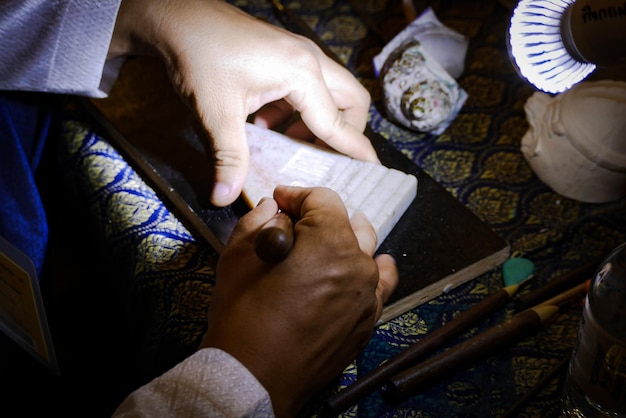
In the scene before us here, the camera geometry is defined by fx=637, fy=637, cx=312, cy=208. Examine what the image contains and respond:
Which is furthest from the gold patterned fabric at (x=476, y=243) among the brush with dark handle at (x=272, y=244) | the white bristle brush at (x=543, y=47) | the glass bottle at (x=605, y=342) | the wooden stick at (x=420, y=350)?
the white bristle brush at (x=543, y=47)

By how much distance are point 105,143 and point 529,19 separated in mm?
940

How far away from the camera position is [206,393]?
80cm

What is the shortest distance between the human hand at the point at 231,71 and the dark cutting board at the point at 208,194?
79 mm

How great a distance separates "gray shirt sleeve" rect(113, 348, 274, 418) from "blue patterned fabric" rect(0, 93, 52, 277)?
0.68 meters

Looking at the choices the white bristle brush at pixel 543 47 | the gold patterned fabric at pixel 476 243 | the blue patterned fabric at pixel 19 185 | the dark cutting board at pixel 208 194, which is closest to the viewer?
the white bristle brush at pixel 543 47

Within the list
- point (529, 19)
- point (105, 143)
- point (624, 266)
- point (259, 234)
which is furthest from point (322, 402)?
point (105, 143)

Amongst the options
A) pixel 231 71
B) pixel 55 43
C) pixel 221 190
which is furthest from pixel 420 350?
pixel 55 43

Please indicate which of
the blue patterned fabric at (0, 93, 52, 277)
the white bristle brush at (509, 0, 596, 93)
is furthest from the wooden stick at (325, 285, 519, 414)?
the blue patterned fabric at (0, 93, 52, 277)

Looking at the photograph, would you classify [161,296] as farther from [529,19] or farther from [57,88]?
[529,19]

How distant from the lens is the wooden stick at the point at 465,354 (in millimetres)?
955

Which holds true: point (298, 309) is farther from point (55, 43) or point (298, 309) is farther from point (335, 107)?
point (55, 43)

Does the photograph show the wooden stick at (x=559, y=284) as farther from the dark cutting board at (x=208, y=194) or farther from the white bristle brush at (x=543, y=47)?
the white bristle brush at (x=543, y=47)

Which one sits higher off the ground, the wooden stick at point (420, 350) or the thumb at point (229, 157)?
the thumb at point (229, 157)

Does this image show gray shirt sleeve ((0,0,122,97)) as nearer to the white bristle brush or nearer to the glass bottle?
the white bristle brush
